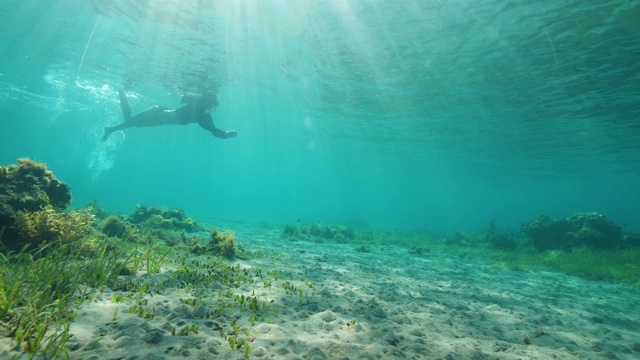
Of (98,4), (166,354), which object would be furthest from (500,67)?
(98,4)

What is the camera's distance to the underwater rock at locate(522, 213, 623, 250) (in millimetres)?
17016

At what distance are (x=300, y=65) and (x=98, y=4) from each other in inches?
479

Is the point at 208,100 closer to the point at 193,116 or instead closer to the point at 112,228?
the point at 193,116

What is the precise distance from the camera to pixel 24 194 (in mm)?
7082

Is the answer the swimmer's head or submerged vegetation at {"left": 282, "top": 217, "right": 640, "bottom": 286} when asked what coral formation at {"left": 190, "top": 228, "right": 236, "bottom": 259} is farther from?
the swimmer's head

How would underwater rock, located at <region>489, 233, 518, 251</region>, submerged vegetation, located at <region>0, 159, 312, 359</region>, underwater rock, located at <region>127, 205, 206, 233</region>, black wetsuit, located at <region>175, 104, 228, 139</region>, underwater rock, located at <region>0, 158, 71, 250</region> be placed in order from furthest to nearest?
1. underwater rock, located at <region>489, 233, 518, 251</region>
2. black wetsuit, located at <region>175, 104, 228, 139</region>
3. underwater rock, located at <region>127, 205, 206, 233</region>
4. underwater rock, located at <region>0, 158, 71, 250</region>
5. submerged vegetation, located at <region>0, 159, 312, 359</region>

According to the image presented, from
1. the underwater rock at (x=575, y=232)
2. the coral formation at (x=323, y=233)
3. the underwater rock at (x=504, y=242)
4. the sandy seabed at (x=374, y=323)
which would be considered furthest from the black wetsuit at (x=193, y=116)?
the underwater rock at (x=575, y=232)

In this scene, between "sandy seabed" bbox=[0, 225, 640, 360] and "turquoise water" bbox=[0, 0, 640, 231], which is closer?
"sandy seabed" bbox=[0, 225, 640, 360]

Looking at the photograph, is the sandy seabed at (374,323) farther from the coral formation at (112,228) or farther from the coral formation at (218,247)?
the coral formation at (112,228)

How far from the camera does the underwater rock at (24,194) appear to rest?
6387mm

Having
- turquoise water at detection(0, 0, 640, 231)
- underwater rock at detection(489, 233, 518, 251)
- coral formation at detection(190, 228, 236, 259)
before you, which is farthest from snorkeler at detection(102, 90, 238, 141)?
underwater rock at detection(489, 233, 518, 251)

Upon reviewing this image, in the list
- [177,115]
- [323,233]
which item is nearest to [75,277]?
[177,115]

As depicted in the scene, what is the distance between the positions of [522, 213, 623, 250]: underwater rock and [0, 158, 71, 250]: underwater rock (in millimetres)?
23698

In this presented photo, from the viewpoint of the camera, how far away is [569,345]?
5281 millimetres
